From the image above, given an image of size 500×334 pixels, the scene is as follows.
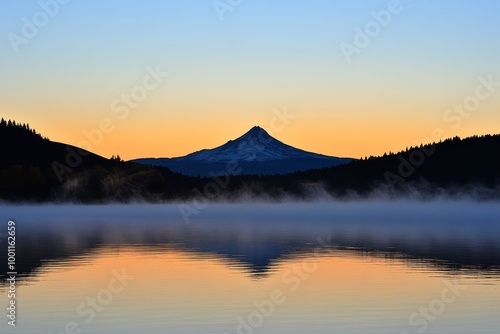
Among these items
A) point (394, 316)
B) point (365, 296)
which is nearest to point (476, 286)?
point (365, 296)

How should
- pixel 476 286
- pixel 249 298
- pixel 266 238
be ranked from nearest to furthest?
pixel 249 298 → pixel 476 286 → pixel 266 238

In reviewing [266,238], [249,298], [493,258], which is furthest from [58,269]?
[266,238]

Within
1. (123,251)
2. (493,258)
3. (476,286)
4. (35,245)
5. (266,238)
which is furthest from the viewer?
(266,238)

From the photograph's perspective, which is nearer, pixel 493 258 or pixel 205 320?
pixel 205 320

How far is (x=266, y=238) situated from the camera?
94938 millimetres

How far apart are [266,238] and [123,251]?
915 inches

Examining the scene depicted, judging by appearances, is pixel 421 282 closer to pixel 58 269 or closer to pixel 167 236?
pixel 58 269

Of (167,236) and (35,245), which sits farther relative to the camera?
(167,236)

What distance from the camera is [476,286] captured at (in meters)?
48.3

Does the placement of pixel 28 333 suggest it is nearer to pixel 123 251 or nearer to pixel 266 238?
pixel 123 251

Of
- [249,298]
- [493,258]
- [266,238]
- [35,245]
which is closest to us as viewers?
[249,298]

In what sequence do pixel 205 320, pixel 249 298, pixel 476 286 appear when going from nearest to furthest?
pixel 205 320 < pixel 249 298 < pixel 476 286

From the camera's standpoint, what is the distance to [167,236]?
9925 cm

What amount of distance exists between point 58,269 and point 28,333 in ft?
73.9
